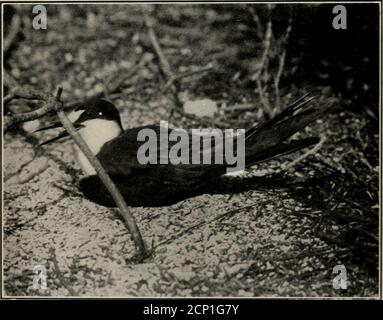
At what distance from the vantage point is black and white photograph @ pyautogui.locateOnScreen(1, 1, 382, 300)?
4.10ft

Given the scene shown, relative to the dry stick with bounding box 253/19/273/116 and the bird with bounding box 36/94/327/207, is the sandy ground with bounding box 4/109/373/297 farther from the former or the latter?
the dry stick with bounding box 253/19/273/116

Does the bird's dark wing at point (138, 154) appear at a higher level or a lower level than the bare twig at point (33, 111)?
lower

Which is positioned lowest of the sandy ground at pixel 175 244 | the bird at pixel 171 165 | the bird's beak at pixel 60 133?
the sandy ground at pixel 175 244

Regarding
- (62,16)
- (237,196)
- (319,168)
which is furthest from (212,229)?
(62,16)

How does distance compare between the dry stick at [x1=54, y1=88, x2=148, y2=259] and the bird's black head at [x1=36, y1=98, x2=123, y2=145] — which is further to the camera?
the bird's black head at [x1=36, y1=98, x2=123, y2=145]

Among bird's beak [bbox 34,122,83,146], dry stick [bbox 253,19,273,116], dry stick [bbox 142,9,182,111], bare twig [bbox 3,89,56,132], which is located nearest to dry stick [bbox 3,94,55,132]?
bare twig [bbox 3,89,56,132]

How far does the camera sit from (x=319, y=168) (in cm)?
132

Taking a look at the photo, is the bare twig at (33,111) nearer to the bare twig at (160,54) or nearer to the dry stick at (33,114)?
the dry stick at (33,114)

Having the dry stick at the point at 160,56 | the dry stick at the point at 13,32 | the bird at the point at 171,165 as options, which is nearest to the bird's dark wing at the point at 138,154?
the bird at the point at 171,165

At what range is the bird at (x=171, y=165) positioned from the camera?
1257mm

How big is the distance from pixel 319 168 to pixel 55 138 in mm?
493
